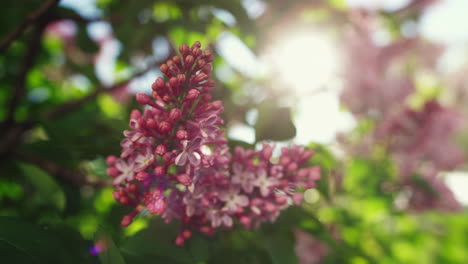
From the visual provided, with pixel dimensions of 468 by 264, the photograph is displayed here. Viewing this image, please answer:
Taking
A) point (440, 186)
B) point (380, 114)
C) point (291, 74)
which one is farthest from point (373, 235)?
point (291, 74)

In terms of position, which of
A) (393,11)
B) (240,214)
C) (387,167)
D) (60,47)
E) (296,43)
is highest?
(393,11)

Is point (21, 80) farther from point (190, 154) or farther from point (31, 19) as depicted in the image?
point (190, 154)

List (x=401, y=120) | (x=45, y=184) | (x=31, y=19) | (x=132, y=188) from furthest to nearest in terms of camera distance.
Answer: (x=401, y=120), (x=45, y=184), (x=31, y=19), (x=132, y=188)

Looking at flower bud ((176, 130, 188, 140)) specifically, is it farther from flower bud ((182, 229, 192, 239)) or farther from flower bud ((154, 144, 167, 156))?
flower bud ((182, 229, 192, 239))

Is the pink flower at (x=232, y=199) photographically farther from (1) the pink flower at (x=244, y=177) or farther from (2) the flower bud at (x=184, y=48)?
(2) the flower bud at (x=184, y=48)

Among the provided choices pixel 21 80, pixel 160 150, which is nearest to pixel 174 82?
pixel 160 150

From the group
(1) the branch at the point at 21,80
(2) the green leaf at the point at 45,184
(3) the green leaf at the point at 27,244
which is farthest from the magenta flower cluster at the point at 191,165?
(1) the branch at the point at 21,80

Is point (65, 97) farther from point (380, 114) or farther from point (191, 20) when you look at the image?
point (380, 114)

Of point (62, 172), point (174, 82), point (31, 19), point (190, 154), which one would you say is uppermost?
point (31, 19)
